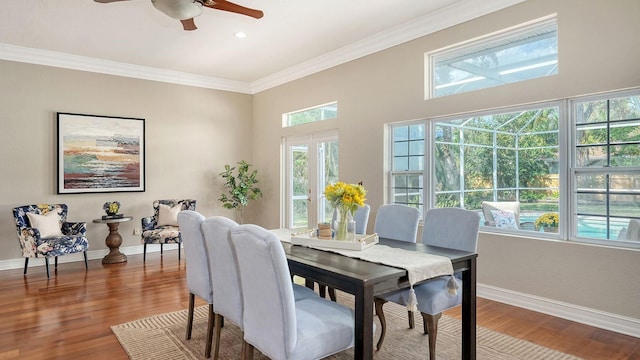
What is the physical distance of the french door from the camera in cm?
588

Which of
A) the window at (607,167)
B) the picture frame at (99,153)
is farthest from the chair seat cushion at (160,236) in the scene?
the window at (607,167)

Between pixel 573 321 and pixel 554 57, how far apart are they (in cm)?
231

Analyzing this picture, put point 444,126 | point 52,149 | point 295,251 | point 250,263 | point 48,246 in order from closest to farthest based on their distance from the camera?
point 250,263 → point 295,251 → point 444,126 → point 48,246 → point 52,149

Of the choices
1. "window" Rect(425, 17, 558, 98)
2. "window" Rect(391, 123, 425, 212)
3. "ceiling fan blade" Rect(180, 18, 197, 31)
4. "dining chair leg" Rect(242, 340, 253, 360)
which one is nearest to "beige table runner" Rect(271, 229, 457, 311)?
"dining chair leg" Rect(242, 340, 253, 360)

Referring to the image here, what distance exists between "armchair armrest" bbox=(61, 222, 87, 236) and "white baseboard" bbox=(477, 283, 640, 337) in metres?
4.98

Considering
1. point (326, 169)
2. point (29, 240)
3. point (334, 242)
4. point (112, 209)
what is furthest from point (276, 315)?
point (112, 209)

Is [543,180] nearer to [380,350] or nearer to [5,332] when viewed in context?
[380,350]

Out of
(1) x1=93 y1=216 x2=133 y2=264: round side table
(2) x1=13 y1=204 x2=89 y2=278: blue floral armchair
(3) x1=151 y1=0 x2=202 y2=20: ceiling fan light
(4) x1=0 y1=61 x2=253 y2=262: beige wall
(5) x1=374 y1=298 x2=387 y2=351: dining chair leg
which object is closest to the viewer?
(5) x1=374 y1=298 x2=387 y2=351: dining chair leg

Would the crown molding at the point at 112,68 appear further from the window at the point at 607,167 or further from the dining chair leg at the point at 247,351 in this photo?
the window at the point at 607,167

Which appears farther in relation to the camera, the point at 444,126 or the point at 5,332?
the point at 444,126

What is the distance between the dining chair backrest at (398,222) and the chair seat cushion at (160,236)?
11.1 feet

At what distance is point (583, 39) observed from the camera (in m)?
3.17

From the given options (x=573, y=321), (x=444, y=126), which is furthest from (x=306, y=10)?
(x=573, y=321)

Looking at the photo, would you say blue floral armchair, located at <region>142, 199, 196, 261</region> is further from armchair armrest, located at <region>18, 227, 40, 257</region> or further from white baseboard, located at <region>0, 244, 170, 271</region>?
armchair armrest, located at <region>18, 227, 40, 257</region>
